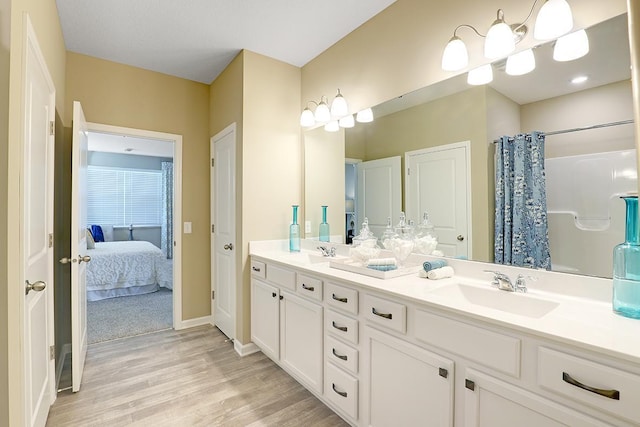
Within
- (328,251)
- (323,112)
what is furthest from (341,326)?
(323,112)

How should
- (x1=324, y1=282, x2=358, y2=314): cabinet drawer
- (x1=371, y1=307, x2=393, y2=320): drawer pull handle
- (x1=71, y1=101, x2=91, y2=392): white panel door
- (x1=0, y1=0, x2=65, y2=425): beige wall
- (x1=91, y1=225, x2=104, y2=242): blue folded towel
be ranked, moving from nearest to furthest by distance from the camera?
(x1=0, y1=0, x2=65, y2=425): beige wall < (x1=371, y1=307, x2=393, y2=320): drawer pull handle < (x1=324, y1=282, x2=358, y2=314): cabinet drawer < (x1=71, y1=101, x2=91, y2=392): white panel door < (x1=91, y1=225, x2=104, y2=242): blue folded towel

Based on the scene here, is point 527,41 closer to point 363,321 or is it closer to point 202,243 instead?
point 363,321

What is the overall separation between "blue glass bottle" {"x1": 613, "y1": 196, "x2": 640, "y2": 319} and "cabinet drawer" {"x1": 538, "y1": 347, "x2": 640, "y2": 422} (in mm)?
364

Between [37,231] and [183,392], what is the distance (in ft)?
4.52

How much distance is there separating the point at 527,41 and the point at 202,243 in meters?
3.26

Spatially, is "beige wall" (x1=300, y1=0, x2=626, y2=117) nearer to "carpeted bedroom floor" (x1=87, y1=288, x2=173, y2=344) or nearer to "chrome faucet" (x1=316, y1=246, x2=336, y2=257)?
"chrome faucet" (x1=316, y1=246, x2=336, y2=257)

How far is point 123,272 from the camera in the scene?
15.0 ft

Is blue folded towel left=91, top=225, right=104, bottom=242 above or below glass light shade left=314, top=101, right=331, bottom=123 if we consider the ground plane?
below

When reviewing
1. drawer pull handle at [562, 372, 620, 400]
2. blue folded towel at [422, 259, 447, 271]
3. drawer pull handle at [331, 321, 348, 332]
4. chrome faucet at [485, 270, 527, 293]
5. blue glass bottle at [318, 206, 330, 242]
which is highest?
blue glass bottle at [318, 206, 330, 242]

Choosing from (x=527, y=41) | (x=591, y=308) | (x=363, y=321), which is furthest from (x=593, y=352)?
(x=527, y=41)

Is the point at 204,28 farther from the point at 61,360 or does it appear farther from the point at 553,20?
the point at 61,360

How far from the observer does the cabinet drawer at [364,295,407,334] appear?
1.42 meters

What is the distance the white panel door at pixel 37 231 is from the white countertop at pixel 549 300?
1378mm

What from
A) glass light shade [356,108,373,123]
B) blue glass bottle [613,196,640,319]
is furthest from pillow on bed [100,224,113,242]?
blue glass bottle [613,196,640,319]
